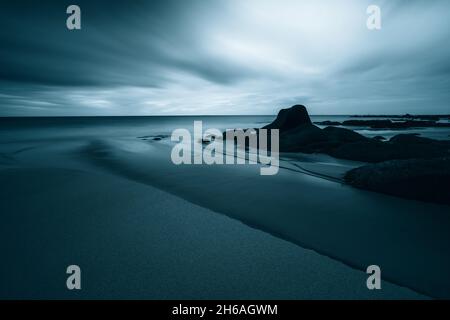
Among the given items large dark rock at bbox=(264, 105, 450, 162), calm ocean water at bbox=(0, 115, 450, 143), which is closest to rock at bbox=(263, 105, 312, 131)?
large dark rock at bbox=(264, 105, 450, 162)

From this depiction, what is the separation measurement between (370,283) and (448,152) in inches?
490

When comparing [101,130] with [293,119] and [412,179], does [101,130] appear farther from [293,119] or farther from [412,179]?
[412,179]

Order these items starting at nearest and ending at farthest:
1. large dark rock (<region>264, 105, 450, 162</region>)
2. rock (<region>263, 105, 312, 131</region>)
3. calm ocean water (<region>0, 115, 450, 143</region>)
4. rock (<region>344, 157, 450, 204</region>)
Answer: rock (<region>344, 157, 450, 204</region>) < large dark rock (<region>264, 105, 450, 162</region>) < rock (<region>263, 105, 312, 131</region>) < calm ocean water (<region>0, 115, 450, 143</region>)

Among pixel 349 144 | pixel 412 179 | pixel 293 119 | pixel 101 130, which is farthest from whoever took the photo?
pixel 101 130

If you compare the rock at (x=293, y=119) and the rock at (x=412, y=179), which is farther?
the rock at (x=293, y=119)

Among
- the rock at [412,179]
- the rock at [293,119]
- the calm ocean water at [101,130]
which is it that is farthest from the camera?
the calm ocean water at [101,130]

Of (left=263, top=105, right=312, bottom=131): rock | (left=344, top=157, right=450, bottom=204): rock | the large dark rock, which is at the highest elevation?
(left=263, top=105, right=312, bottom=131): rock

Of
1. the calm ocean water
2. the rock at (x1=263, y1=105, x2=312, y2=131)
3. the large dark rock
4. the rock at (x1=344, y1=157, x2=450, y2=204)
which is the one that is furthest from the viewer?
the calm ocean water

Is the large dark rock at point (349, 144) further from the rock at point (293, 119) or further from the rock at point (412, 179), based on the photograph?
the rock at point (412, 179)

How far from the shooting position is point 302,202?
18.6 ft

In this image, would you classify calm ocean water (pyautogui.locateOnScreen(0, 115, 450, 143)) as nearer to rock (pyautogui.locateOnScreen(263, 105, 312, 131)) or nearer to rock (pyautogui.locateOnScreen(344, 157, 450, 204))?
rock (pyautogui.locateOnScreen(263, 105, 312, 131))

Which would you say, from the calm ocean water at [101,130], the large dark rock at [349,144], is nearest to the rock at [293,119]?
the large dark rock at [349,144]

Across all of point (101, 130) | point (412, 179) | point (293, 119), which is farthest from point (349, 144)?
point (101, 130)
